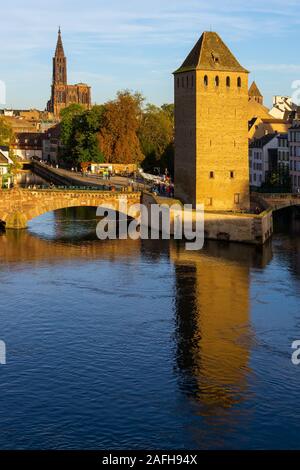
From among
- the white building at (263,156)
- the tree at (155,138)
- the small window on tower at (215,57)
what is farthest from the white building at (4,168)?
the small window on tower at (215,57)

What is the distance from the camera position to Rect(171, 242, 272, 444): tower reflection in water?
A: 27.7m

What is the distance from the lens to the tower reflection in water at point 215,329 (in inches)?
1090

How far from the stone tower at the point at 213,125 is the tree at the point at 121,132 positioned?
2955 centimetres

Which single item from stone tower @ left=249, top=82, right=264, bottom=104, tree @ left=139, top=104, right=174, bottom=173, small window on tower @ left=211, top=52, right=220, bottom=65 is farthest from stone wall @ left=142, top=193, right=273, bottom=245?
stone tower @ left=249, top=82, right=264, bottom=104

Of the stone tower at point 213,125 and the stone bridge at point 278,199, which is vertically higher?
the stone tower at point 213,125

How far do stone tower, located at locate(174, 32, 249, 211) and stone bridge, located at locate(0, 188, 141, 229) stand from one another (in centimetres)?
672

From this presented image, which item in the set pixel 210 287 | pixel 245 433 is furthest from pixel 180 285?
pixel 245 433

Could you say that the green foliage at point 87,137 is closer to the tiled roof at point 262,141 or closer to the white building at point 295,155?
the tiled roof at point 262,141

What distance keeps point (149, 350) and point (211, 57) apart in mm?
35765

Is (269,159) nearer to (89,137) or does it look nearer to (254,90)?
(89,137)
